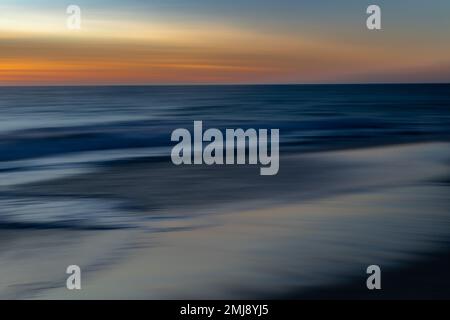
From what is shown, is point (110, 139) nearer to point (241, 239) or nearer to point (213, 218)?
point (213, 218)

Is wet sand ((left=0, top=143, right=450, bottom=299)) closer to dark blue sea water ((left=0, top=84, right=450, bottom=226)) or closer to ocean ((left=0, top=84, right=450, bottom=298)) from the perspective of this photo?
ocean ((left=0, top=84, right=450, bottom=298))

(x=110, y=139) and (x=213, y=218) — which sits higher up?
(x=110, y=139)

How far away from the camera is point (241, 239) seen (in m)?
5.23

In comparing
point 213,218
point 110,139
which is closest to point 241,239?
point 213,218

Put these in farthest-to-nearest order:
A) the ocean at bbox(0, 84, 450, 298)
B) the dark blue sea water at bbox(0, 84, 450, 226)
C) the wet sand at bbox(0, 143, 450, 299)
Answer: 1. the dark blue sea water at bbox(0, 84, 450, 226)
2. the ocean at bbox(0, 84, 450, 298)
3. the wet sand at bbox(0, 143, 450, 299)

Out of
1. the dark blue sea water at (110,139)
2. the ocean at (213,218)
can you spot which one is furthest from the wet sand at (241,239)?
the dark blue sea water at (110,139)

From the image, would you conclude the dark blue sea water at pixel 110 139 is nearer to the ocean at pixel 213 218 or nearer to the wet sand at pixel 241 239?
the ocean at pixel 213 218

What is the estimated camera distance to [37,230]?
5.51 meters

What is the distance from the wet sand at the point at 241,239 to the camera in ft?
13.7

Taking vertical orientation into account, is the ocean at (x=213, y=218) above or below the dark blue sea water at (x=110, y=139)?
below

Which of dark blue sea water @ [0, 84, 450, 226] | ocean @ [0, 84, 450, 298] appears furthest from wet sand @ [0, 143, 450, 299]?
dark blue sea water @ [0, 84, 450, 226]

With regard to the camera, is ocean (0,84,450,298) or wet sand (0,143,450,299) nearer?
wet sand (0,143,450,299)

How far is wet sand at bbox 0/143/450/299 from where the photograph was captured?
4.18 m
